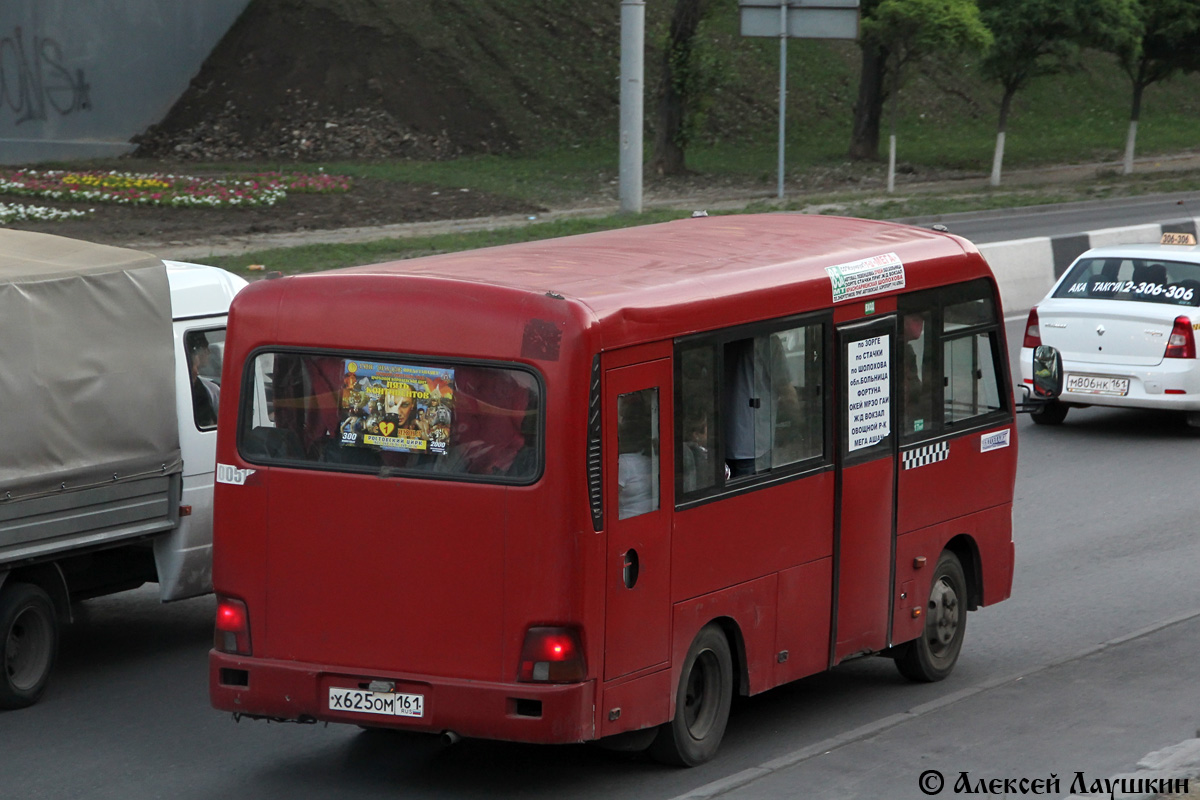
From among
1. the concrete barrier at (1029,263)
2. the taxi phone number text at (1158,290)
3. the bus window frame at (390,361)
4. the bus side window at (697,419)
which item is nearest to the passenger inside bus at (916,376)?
the bus side window at (697,419)

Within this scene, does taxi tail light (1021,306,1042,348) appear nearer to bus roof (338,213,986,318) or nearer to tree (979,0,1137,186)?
bus roof (338,213,986,318)

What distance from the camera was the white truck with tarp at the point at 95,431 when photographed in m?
7.51

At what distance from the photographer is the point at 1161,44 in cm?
4338

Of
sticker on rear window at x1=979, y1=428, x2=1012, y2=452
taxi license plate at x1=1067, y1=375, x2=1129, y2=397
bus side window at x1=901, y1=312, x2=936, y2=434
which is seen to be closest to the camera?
bus side window at x1=901, y1=312, x2=936, y2=434

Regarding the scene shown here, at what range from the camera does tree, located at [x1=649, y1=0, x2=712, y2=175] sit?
39.7 meters

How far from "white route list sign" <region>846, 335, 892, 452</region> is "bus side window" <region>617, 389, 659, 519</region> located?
1431mm

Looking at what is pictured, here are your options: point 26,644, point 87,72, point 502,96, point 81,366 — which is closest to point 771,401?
point 81,366

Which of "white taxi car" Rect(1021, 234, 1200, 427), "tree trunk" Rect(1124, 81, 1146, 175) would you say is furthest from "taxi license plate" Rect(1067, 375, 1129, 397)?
"tree trunk" Rect(1124, 81, 1146, 175)

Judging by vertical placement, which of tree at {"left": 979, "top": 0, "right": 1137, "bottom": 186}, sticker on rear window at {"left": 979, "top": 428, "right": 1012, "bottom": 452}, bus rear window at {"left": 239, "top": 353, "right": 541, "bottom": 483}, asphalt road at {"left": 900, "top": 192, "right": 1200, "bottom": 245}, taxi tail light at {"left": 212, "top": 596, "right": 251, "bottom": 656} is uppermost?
tree at {"left": 979, "top": 0, "right": 1137, "bottom": 186}

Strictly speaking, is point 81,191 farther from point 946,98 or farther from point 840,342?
point 946,98

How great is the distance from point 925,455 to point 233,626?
345cm

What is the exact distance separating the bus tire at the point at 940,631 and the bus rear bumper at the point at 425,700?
2.72 m

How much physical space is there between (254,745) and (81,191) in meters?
25.2

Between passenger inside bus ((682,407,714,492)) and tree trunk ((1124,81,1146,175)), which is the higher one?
passenger inside bus ((682,407,714,492))
